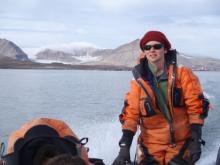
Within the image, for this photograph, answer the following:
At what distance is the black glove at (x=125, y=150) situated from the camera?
11.2 feet

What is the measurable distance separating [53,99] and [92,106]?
3390 mm

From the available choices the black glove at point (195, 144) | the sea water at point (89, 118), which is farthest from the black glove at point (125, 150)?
the sea water at point (89, 118)

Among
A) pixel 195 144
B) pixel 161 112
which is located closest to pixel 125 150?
pixel 161 112

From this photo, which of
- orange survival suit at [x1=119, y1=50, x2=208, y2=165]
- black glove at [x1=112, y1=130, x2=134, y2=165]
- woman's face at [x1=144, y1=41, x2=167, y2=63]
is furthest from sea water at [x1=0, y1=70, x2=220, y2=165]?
woman's face at [x1=144, y1=41, x2=167, y2=63]

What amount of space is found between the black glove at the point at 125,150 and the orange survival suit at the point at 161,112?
0.12 ft

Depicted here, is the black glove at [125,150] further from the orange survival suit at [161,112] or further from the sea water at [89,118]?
Result: the sea water at [89,118]

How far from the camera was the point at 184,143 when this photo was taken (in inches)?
137

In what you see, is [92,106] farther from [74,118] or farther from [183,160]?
[183,160]

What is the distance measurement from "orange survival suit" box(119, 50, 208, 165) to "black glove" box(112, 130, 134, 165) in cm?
4

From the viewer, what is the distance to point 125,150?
3441 mm

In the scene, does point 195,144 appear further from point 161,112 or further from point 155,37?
point 155,37

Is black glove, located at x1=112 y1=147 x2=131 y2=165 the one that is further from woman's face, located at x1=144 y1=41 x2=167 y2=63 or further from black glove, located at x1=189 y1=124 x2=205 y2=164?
woman's face, located at x1=144 y1=41 x2=167 y2=63

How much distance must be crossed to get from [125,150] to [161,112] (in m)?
0.38

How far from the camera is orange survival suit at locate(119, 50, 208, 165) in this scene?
134 inches
